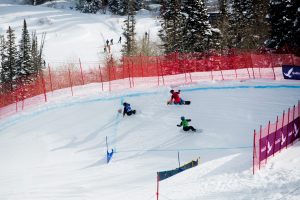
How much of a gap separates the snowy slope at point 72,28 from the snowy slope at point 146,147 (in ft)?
140

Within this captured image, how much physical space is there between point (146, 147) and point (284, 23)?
56.1 feet

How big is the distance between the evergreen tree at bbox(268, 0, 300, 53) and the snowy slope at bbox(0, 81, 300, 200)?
7947 millimetres

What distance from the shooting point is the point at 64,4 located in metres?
117

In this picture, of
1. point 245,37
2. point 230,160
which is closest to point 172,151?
point 230,160

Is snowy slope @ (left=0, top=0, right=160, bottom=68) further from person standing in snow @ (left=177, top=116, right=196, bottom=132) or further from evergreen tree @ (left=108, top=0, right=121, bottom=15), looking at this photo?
person standing in snow @ (left=177, top=116, right=196, bottom=132)

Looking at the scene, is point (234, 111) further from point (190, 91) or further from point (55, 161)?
point (55, 161)

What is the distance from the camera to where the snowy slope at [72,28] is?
76.2 metres

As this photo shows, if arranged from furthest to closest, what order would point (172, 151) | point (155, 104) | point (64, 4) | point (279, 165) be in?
1. point (64, 4)
2. point (155, 104)
3. point (172, 151)
4. point (279, 165)

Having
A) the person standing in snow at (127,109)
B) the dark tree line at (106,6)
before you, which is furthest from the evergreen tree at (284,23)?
the dark tree line at (106,6)

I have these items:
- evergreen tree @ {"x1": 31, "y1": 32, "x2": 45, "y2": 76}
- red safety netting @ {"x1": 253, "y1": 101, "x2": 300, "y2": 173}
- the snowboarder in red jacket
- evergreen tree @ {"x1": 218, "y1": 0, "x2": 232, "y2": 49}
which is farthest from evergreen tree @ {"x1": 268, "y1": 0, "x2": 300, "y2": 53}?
evergreen tree @ {"x1": 31, "y1": 32, "x2": 45, "y2": 76}

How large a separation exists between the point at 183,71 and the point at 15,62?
2817cm

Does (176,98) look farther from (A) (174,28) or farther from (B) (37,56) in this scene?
(B) (37,56)

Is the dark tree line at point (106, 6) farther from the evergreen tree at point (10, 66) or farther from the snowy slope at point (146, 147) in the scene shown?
the snowy slope at point (146, 147)

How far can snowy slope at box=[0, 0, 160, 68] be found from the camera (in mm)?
76188
